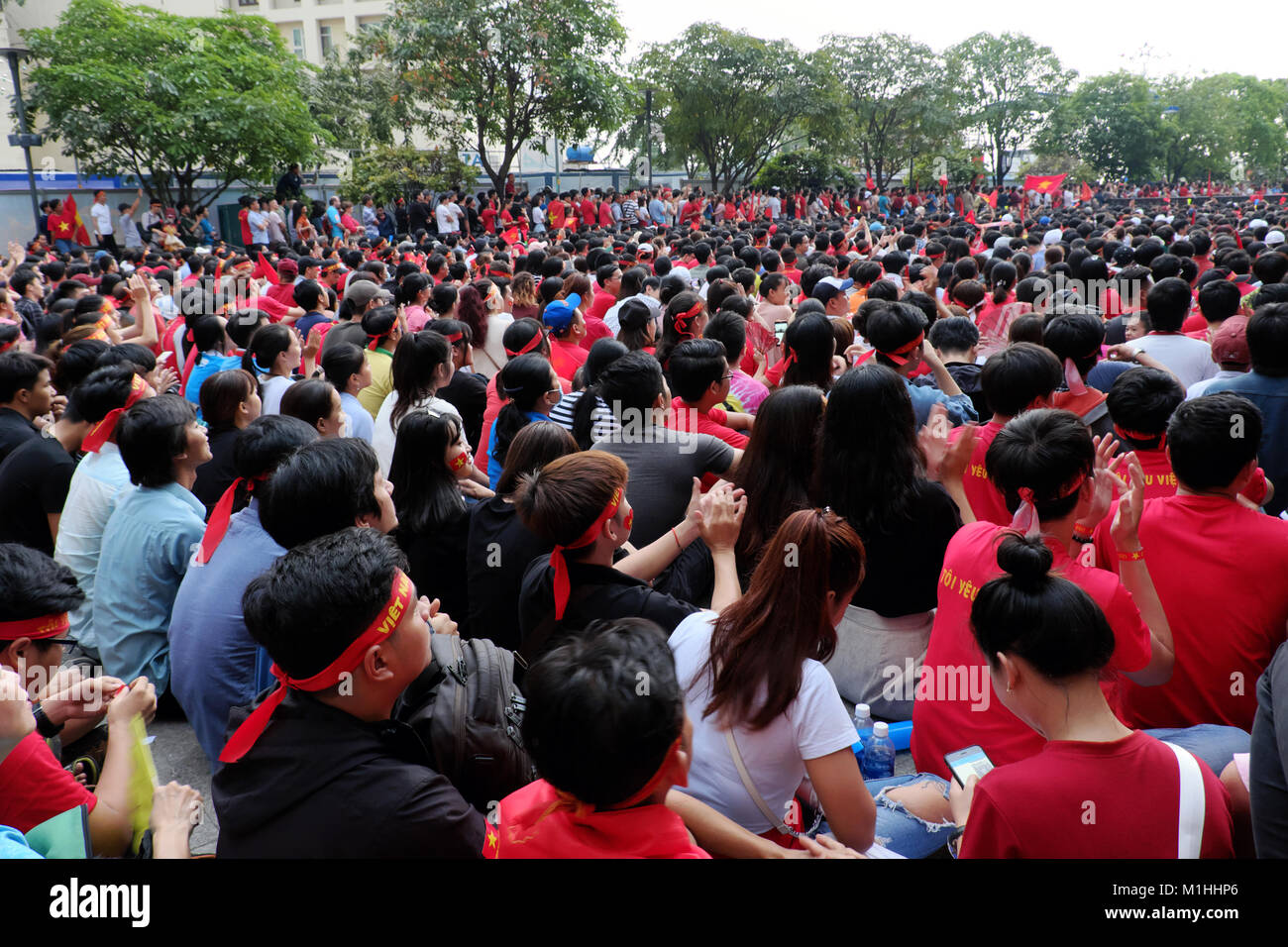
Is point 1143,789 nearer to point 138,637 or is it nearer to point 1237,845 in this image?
point 1237,845

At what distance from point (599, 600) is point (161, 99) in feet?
62.6

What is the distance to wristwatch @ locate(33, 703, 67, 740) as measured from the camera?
2.32 meters

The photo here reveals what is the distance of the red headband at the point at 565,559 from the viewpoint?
267 cm

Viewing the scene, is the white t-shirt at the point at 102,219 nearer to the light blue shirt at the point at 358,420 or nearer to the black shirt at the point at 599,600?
the light blue shirt at the point at 358,420

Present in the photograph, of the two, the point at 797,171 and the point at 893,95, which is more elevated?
the point at 893,95

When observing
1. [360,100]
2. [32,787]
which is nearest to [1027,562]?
[32,787]

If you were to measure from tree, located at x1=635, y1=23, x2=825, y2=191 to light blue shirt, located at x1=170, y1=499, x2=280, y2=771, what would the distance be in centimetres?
3113

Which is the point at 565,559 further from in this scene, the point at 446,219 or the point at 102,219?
the point at 446,219

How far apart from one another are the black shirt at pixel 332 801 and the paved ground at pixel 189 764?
1536mm

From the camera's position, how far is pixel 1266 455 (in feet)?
13.8

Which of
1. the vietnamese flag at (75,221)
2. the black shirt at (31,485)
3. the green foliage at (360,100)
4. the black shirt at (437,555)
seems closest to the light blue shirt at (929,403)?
the black shirt at (437,555)

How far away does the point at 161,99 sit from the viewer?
701 inches

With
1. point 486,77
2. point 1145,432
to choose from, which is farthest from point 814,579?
point 486,77

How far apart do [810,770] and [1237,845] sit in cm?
97
